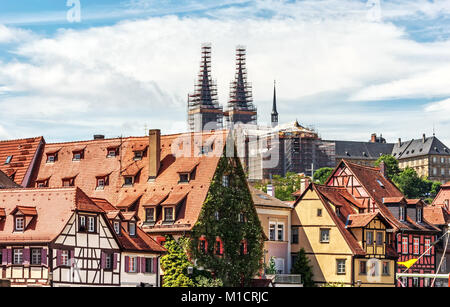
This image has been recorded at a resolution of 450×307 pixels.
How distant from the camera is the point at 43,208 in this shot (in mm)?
55812

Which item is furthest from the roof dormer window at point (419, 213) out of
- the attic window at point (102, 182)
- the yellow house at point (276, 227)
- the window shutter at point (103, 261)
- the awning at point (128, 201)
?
the window shutter at point (103, 261)

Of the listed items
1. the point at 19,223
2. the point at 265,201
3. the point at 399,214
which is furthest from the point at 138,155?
the point at 399,214

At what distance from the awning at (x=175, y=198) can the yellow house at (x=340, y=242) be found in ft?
40.4

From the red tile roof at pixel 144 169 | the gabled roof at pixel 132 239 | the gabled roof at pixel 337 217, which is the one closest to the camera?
the gabled roof at pixel 132 239

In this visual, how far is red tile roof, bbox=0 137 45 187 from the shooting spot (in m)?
71.8

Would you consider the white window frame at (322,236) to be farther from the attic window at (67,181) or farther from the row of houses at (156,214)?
the attic window at (67,181)

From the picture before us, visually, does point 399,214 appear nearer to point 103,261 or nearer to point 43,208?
point 103,261

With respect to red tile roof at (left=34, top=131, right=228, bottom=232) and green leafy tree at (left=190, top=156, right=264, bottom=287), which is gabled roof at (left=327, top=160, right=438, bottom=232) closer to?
green leafy tree at (left=190, top=156, right=264, bottom=287)

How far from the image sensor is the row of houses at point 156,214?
180 feet

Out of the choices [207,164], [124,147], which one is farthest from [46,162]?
[207,164]

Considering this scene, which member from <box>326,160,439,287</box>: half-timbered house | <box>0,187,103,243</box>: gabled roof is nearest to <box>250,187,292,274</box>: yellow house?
<box>326,160,439,287</box>: half-timbered house

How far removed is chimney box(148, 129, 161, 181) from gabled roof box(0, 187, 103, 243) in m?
11.8

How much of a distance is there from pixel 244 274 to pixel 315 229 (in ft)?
34.7
